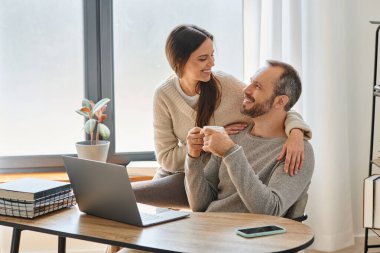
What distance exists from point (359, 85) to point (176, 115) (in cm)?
109

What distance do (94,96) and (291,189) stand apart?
1.62 meters

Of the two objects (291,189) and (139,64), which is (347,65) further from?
(291,189)

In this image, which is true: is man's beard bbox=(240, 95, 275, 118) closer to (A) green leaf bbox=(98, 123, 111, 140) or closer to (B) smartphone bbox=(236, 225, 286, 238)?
(B) smartphone bbox=(236, 225, 286, 238)

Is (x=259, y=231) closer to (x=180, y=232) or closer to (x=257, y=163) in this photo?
(x=180, y=232)

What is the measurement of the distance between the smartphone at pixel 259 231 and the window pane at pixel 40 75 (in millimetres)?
1952

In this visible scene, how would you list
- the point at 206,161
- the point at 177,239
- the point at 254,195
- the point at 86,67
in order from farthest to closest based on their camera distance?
the point at 86,67 → the point at 206,161 → the point at 254,195 → the point at 177,239

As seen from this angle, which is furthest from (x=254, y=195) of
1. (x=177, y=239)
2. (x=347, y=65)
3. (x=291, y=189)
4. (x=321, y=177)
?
(x=347, y=65)

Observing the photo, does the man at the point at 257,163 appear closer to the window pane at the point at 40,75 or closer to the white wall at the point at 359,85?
the white wall at the point at 359,85

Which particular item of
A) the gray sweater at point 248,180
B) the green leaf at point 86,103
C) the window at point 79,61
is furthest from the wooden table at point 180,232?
the window at point 79,61

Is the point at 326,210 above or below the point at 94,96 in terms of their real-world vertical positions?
below

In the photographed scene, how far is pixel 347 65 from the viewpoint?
3332 millimetres

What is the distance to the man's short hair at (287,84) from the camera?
2.37 metres

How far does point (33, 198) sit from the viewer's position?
194cm

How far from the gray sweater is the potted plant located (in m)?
0.79
